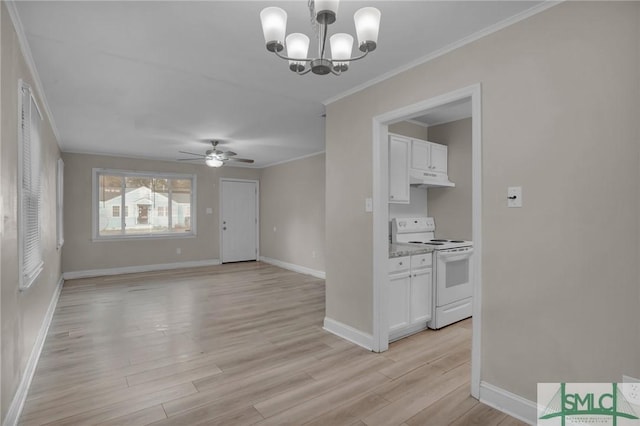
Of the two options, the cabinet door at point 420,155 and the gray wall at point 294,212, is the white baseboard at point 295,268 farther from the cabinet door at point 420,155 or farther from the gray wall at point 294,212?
the cabinet door at point 420,155

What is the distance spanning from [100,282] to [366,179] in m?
5.47

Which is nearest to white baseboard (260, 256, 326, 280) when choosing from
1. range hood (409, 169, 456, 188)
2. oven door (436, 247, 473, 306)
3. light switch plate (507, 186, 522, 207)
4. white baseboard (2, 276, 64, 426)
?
oven door (436, 247, 473, 306)

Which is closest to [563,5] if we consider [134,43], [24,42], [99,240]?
[134,43]

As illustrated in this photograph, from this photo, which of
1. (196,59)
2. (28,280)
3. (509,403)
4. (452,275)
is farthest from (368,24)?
(452,275)

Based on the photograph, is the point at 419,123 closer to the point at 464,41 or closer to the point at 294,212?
the point at 464,41

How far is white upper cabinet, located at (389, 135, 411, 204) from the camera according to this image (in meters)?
3.71

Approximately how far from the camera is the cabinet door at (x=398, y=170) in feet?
12.2

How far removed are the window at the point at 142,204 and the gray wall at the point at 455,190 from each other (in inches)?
219

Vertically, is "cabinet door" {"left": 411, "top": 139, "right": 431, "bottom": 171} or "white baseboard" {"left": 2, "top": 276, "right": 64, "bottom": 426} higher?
"cabinet door" {"left": 411, "top": 139, "right": 431, "bottom": 171}

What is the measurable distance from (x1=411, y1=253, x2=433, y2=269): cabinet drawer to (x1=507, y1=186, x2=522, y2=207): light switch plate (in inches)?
56.4

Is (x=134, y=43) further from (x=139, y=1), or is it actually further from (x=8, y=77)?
(x=8, y=77)

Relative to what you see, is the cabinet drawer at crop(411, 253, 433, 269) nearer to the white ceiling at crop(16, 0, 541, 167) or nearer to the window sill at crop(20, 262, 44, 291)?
the white ceiling at crop(16, 0, 541, 167)

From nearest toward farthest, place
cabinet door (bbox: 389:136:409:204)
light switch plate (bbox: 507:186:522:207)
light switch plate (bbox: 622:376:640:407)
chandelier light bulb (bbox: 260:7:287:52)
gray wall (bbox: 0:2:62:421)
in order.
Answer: chandelier light bulb (bbox: 260:7:287:52)
light switch plate (bbox: 622:376:640:407)
gray wall (bbox: 0:2:62:421)
light switch plate (bbox: 507:186:522:207)
cabinet door (bbox: 389:136:409:204)

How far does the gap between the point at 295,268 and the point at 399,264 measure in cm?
426
